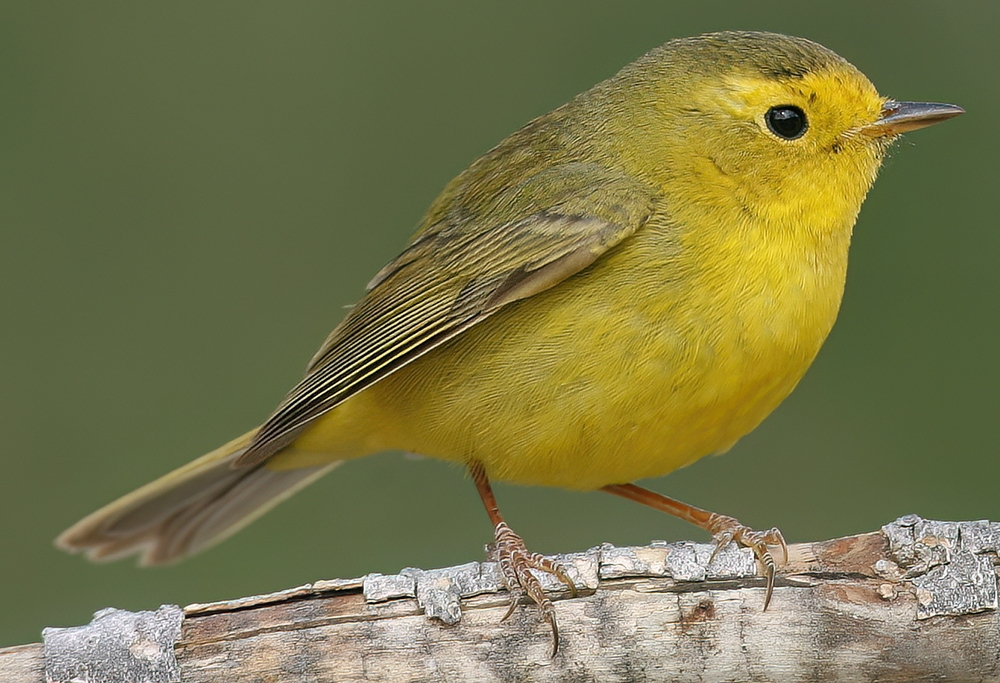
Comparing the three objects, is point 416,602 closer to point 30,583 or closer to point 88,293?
point 30,583

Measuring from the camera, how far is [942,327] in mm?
7074

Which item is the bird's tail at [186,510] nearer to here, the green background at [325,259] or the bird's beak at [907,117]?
the green background at [325,259]

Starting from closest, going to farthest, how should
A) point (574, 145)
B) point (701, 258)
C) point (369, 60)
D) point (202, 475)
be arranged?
point (701, 258)
point (574, 145)
point (202, 475)
point (369, 60)

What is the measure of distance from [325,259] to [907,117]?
3.98m

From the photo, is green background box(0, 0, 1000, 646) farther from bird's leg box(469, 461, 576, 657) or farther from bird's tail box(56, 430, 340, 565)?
bird's leg box(469, 461, 576, 657)

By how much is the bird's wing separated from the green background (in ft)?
5.15

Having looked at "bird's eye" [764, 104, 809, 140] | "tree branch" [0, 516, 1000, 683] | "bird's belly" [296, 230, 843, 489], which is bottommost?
"tree branch" [0, 516, 1000, 683]

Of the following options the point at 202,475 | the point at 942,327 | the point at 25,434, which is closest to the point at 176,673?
the point at 202,475

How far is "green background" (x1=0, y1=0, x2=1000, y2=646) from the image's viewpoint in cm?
709

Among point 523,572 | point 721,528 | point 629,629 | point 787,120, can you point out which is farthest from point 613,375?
point 787,120

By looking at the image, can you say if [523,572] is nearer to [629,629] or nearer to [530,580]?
[530,580]

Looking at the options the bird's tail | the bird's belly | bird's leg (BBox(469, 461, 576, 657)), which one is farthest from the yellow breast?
the bird's tail

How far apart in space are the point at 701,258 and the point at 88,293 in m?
4.34

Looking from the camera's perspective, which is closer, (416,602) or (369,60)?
(416,602)
